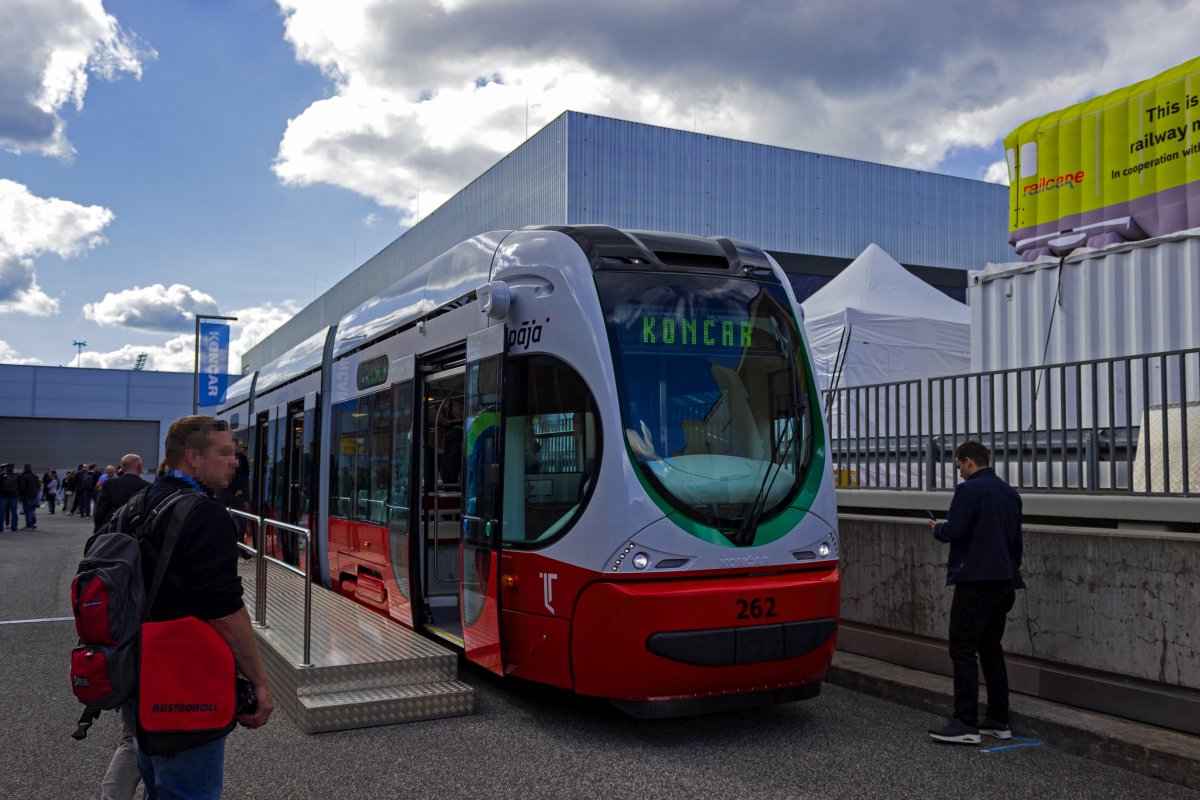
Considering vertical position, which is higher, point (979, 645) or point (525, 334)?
point (525, 334)

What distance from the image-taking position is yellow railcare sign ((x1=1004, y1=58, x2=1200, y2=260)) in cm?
879

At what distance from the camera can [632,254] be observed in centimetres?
639

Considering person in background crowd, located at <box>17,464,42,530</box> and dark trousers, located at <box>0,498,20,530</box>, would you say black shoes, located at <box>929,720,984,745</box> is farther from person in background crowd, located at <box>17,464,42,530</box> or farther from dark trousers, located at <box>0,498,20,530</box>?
person in background crowd, located at <box>17,464,42,530</box>

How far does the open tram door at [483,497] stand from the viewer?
21.0 feet

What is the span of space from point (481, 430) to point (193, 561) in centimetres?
363

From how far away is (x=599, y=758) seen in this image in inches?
219

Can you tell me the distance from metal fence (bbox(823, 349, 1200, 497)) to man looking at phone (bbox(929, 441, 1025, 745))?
108 cm

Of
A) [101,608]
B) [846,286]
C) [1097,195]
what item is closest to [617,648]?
[101,608]

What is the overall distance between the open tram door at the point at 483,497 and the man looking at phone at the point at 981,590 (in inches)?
105

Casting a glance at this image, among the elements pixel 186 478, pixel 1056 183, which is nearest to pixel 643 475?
pixel 186 478

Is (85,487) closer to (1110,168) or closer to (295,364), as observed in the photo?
(295,364)

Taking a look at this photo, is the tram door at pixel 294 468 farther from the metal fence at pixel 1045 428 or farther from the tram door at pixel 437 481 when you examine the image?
the metal fence at pixel 1045 428

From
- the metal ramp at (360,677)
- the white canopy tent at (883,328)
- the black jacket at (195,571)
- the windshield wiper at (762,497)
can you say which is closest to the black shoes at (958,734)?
the windshield wiper at (762,497)

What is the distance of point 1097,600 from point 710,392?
2688 mm
